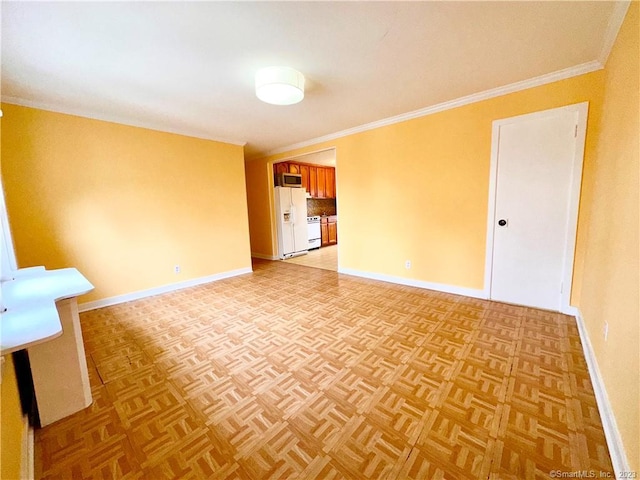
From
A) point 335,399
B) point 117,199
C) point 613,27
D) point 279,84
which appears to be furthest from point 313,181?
point 335,399

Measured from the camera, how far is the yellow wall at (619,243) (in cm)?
112

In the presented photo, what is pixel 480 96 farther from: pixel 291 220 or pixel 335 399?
pixel 291 220

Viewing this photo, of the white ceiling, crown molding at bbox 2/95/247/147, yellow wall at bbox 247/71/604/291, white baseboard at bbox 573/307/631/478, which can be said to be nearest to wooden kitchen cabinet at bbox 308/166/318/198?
yellow wall at bbox 247/71/604/291

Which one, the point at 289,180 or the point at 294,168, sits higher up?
the point at 294,168

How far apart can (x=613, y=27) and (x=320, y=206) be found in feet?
20.7

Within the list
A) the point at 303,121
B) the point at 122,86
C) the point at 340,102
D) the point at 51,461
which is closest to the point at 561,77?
the point at 340,102

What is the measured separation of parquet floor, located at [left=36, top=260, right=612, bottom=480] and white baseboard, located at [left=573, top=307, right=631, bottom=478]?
4 centimetres

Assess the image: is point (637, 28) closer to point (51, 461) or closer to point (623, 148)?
point (623, 148)

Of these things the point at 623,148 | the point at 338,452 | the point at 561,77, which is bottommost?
the point at 338,452

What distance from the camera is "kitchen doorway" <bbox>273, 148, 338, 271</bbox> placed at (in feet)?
19.0

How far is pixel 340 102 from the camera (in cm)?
294

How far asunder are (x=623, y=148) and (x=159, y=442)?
3.13 metres

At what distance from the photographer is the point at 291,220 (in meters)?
5.94

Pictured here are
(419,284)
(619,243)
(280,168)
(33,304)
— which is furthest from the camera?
(280,168)
